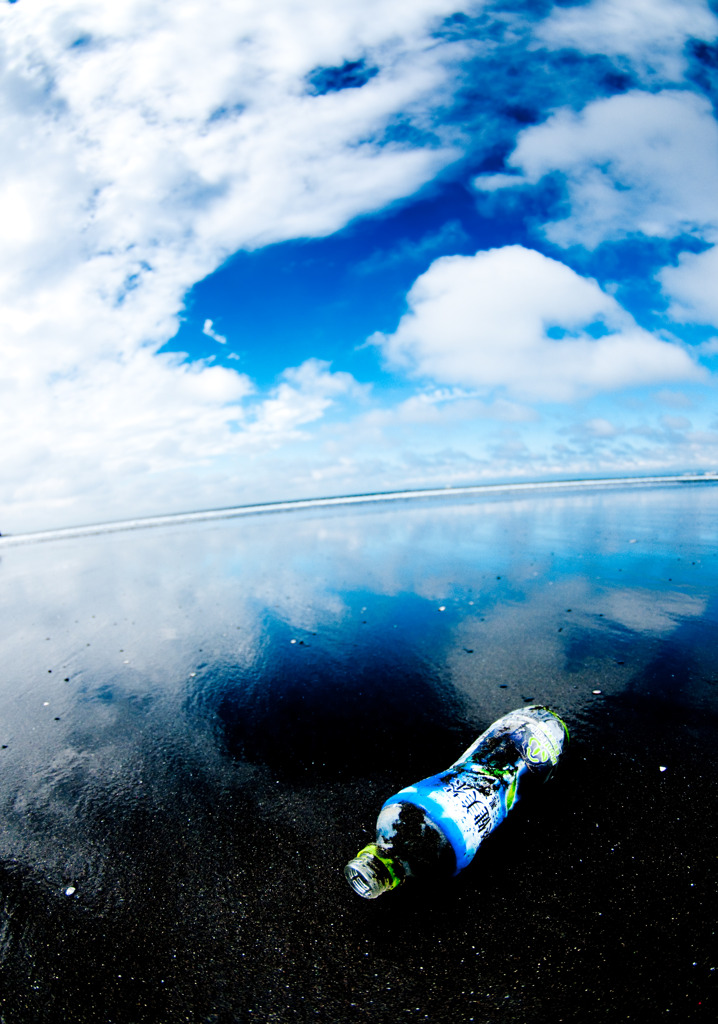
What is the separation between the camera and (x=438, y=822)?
2.55 m

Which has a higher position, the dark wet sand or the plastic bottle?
the plastic bottle

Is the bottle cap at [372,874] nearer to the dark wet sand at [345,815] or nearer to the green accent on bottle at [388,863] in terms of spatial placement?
the green accent on bottle at [388,863]

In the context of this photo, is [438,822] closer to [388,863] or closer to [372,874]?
[388,863]

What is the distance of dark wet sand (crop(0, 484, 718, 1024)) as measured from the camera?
2191 mm

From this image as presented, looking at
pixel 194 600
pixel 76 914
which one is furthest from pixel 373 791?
pixel 194 600

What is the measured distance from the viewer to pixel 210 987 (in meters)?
2.24

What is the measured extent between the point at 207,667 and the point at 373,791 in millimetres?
3435

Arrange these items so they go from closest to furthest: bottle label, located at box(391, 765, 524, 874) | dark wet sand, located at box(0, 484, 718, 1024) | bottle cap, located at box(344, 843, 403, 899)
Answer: dark wet sand, located at box(0, 484, 718, 1024) → bottle cap, located at box(344, 843, 403, 899) → bottle label, located at box(391, 765, 524, 874)

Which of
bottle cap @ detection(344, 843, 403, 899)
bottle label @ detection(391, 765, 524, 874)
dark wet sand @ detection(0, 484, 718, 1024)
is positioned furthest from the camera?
bottle label @ detection(391, 765, 524, 874)

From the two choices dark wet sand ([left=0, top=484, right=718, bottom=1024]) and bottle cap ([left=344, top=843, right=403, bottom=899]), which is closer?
dark wet sand ([left=0, top=484, right=718, bottom=1024])

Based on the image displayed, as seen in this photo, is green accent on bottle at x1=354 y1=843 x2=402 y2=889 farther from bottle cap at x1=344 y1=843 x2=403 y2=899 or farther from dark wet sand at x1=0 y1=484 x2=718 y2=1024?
dark wet sand at x1=0 y1=484 x2=718 y2=1024

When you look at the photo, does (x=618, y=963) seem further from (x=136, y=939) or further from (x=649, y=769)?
(x=136, y=939)

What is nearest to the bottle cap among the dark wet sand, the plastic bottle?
the plastic bottle

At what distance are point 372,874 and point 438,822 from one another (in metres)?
0.45
